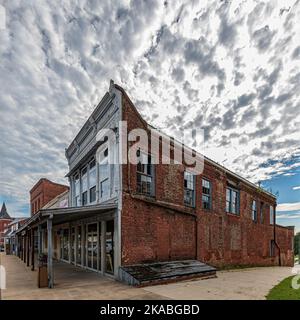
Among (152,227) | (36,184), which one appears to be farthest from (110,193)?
(36,184)

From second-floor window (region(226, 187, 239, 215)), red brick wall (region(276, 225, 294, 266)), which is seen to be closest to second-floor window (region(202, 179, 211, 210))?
second-floor window (region(226, 187, 239, 215))

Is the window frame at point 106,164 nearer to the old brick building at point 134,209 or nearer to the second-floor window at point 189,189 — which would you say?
the old brick building at point 134,209

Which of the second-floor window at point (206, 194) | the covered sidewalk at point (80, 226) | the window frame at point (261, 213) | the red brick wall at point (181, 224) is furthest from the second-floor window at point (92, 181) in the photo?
the window frame at point (261, 213)

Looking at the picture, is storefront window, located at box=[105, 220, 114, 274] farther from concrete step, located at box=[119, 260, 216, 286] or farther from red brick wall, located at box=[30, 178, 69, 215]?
red brick wall, located at box=[30, 178, 69, 215]

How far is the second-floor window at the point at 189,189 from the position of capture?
54.3 ft

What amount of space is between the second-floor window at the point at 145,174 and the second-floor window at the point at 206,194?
5334 mm

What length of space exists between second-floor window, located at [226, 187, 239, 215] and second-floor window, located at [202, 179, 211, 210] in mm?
2895

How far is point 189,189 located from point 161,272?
19.6ft

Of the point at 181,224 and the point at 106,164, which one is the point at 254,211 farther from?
the point at 106,164

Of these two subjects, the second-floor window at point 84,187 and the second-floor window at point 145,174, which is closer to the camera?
the second-floor window at point 145,174

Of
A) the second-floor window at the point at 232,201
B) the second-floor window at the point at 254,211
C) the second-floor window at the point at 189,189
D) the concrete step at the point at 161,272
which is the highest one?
the second-floor window at the point at 189,189
